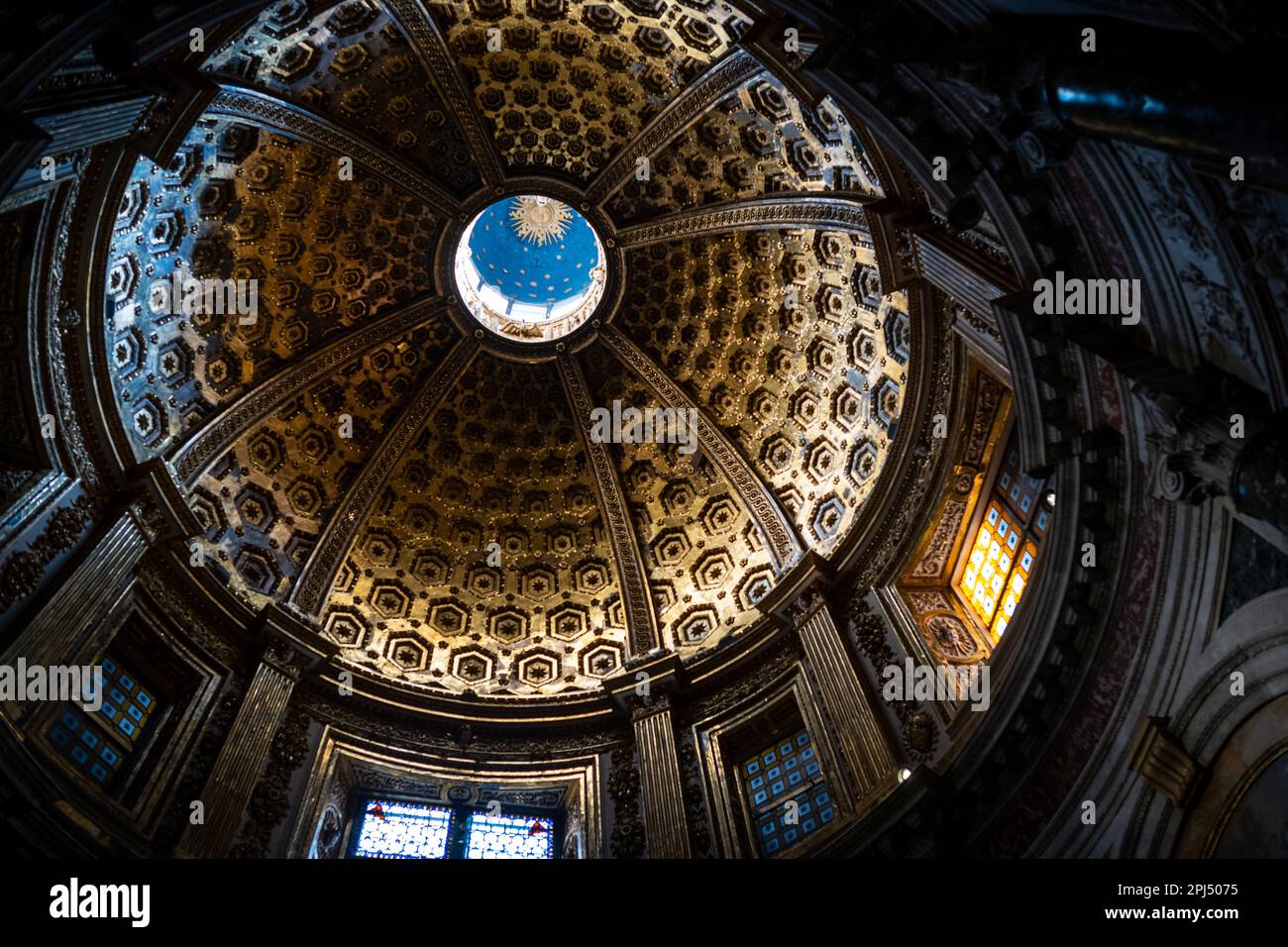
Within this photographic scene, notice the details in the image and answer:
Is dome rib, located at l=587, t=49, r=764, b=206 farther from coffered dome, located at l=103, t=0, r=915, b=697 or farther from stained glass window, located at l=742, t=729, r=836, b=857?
stained glass window, located at l=742, t=729, r=836, b=857

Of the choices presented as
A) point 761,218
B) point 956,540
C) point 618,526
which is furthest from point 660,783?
point 761,218

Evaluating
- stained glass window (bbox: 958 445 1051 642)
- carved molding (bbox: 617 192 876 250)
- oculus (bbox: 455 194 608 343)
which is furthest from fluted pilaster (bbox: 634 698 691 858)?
oculus (bbox: 455 194 608 343)

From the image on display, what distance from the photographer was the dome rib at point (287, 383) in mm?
18094

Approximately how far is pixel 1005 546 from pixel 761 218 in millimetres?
8714

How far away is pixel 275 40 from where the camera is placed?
16.8 m

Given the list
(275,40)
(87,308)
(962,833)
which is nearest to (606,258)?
(275,40)

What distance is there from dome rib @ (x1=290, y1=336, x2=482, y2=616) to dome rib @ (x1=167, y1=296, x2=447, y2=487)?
1213 mm

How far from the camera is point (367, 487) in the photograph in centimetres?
2153

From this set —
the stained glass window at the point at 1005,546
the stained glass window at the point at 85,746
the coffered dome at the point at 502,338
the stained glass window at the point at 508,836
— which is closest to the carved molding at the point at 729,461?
the coffered dome at the point at 502,338

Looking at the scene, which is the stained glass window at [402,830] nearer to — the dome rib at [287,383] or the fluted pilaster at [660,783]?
the fluted pilaster at [660,783]

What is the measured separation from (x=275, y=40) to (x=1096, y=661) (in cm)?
1569

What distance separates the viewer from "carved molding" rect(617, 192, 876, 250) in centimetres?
1709

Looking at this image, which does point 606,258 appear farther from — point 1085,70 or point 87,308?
point 1085,70

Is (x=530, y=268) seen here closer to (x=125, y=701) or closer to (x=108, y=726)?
(x=125, y=701)
